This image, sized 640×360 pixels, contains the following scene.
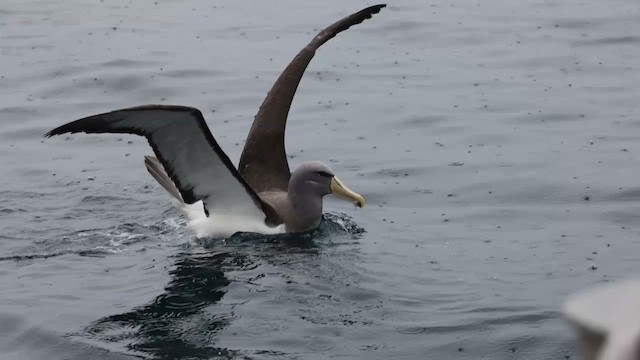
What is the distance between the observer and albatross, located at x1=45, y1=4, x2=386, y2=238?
23.2 ft

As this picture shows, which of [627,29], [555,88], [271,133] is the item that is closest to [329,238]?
[271,133]

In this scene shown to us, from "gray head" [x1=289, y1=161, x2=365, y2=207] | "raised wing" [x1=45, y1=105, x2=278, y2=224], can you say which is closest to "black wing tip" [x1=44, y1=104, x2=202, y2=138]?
"raised wing" [x1=45, y1=105, x2=278, y2=224]

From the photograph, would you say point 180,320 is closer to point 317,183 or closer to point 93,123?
point 93,123

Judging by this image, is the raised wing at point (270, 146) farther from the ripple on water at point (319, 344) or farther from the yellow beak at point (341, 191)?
the ripple on water at point (319, 344)

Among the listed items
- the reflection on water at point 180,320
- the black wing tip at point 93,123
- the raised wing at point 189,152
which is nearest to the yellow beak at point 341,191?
the raised wing at point 189,152

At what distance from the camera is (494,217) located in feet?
28.2

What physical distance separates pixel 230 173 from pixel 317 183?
2.62 ft

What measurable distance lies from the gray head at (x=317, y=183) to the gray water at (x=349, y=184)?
1.07 ft

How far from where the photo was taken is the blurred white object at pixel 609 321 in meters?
0.78

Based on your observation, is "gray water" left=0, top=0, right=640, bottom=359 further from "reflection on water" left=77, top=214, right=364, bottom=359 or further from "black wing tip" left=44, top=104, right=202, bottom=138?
"black wing tip" left=44, top=104, right=202, bottom=138

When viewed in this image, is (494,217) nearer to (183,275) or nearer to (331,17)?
(183,275)

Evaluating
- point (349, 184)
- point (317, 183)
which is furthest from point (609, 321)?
point (349, 184)

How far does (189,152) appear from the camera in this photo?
7.66 metres

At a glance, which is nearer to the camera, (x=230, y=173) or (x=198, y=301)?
(x=198, y=301)
